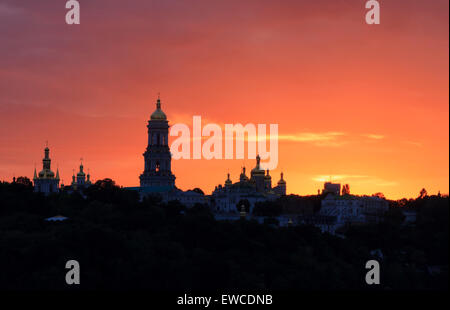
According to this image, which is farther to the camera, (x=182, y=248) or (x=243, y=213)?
(x=243, y=213)

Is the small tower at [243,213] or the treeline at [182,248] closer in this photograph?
the treeline at [182,248]

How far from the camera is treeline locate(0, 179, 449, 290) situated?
132 metres

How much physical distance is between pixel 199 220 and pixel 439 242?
111 ft

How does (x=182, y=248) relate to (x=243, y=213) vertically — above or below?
below

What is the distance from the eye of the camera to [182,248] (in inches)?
5684

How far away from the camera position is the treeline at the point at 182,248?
13175 centimetres

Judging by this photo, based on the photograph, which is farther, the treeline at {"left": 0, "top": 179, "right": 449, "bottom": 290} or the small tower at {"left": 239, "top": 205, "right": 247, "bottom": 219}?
the small tower at {"left": 239, "top": 205, "right": 247, "bottom": 219}

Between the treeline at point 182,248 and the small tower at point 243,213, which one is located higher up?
the small tower at point 243,213

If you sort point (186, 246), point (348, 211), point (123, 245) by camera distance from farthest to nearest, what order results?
point (348, 211), point (186, 246), point (123, 245)

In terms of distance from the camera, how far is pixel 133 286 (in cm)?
12862

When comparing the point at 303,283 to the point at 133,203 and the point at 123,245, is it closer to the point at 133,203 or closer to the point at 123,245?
the point at 123,245

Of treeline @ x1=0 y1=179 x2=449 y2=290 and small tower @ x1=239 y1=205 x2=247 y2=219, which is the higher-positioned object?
small tower @ x1=239 y1=205 x2=247 y2=219
